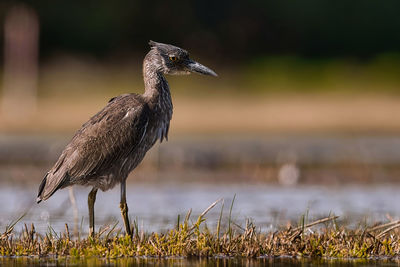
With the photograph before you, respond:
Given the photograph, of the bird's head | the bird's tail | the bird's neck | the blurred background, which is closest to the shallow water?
the blurred background

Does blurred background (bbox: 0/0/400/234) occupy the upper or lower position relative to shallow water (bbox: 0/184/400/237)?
upper

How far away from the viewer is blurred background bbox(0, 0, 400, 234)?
1252cm

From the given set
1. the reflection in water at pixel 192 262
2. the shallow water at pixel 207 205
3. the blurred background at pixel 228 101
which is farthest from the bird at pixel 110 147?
the blurred background at pixel 228 101

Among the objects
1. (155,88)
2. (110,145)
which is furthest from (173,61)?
(110,145)

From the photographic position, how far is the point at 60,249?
770 cm

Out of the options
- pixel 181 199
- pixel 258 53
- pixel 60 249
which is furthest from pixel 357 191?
pixel 258 53

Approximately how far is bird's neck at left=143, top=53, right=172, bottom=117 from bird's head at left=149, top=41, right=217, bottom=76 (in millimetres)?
56

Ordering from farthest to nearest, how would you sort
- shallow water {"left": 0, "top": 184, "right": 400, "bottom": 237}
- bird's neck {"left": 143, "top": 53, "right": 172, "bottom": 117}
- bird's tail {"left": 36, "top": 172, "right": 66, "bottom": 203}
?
shallow water {"left": 0, "top": 184, "right": 400, "bottom": 237}, bird's neck {"left": 143, "top": 53, "right": 172, "bottom": 117}, bird's tail {"left": 36, "top": 172, "right": 66, "bottom": 203}

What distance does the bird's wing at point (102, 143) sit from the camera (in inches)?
333

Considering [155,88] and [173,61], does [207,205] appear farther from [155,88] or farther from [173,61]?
[155,88]

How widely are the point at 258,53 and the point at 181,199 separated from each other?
28726 mm

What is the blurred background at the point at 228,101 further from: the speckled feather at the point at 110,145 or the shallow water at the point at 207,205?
the speckled feather at the point at 110,145

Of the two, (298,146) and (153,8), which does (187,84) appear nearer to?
(153,8)

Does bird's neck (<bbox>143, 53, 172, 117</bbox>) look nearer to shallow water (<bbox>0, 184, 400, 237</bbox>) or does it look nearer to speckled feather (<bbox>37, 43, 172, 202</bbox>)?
speckled feather (<bbox>37, 43, 172, 202</bbox>)
